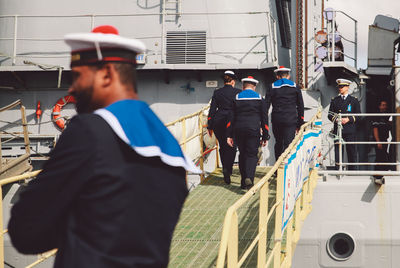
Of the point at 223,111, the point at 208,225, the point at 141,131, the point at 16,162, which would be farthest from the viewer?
the point at 16,162

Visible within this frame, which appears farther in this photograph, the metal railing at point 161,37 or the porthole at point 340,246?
the metal railing at point 161,37

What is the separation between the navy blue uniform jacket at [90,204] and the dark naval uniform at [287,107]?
6.91 meters

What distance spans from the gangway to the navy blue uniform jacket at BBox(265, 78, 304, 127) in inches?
16.3

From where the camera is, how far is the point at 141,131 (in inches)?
70.7

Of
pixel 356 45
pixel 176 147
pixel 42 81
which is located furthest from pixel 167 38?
pixel 176 147

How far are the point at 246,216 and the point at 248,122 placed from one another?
136 cm

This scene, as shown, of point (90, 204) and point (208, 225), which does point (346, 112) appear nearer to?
point (208, 225)

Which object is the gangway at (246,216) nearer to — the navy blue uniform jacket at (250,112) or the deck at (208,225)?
the deck at (208,225)

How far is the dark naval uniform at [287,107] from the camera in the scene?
27.9 feet

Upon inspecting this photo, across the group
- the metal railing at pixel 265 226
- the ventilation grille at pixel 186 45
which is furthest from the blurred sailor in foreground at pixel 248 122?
the ventilation grille at pixel 186 45

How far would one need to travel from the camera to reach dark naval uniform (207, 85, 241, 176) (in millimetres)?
8422

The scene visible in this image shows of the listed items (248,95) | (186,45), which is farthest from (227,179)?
(186,45)

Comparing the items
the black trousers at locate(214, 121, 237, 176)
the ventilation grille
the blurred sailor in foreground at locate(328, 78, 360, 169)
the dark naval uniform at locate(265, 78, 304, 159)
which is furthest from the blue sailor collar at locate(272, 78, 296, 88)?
the ventilation grille

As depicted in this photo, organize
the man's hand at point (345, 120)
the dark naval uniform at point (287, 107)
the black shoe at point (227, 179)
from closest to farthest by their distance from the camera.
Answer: the dark naval uniform at point (287, 107)
the black shoe at point (227, 179)
the man's hand at point (345, 120)
